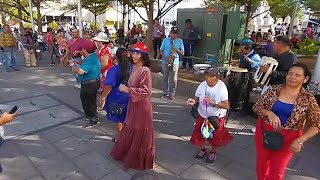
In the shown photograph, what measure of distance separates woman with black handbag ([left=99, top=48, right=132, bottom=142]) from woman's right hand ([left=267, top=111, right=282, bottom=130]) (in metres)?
1.94

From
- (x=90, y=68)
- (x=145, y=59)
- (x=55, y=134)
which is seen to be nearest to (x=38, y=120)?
(x=55, y=134)

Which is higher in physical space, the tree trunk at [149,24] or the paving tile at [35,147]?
the tree trunk at [149,24]

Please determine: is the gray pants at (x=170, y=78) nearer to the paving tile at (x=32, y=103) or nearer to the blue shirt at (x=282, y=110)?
the paving tile at (x=32, y=103)

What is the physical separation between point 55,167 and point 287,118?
2.93 m

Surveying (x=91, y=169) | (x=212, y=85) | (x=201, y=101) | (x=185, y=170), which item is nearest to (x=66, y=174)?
(x=91, y=169)

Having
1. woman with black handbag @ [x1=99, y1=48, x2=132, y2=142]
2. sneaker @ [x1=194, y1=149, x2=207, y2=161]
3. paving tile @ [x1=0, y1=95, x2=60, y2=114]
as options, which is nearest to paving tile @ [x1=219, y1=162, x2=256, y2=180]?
sneaker @ [x1=194, y1=149, x2=207, y2=161]

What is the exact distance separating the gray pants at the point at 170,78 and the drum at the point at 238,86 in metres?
1.40

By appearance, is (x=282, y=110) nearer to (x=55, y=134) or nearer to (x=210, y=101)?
(x=210, y=101)

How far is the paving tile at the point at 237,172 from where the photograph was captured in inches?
133

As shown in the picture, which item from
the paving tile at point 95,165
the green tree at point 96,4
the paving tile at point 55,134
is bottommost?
the paving tile at point 95,165

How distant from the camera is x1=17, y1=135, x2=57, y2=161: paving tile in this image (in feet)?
12.3

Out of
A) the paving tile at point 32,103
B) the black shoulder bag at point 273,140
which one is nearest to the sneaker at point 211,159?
the black shoulder bag at point 273,140

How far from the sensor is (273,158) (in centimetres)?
262

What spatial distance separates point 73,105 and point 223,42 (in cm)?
528
